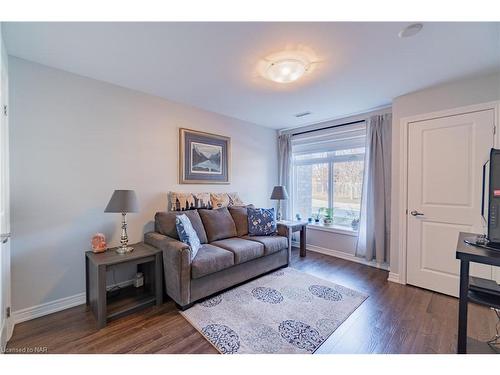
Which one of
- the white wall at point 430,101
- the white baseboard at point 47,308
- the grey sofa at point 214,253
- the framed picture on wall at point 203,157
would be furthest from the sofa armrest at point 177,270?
the white wall at point 430,101

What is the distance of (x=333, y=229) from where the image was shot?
3.72 meters

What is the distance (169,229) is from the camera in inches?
98.0

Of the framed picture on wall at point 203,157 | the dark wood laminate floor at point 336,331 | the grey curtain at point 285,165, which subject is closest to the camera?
the dark wood laminate floor at point 336,331

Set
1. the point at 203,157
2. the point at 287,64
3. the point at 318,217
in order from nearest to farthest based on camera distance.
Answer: the point at 287,64 < the point at 203,157 < the point at 318,217

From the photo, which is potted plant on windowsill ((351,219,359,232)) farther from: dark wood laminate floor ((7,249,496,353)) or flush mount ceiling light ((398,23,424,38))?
flush mount ceiling light ((398,23,424,38))

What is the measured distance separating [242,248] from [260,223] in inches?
27.4

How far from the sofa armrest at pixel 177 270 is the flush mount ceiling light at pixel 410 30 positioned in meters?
2.47

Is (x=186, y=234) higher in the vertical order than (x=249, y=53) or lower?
lower

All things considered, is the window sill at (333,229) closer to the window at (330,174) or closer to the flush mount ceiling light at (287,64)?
the window at (330,174)

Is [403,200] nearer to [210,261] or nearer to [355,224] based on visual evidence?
[355,224]

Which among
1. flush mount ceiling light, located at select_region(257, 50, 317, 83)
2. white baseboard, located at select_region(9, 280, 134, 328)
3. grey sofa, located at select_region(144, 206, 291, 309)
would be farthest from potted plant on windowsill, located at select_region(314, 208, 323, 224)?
white baseboard, located at select_region(9, 280, 134, 328)

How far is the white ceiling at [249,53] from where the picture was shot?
5.01 ft

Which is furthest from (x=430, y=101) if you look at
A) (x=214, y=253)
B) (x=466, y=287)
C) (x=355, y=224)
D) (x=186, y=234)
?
(x=186, y=234)
